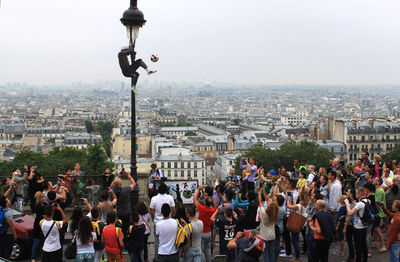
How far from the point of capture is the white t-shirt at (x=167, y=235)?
8.34 metres

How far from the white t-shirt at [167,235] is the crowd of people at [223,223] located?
0.6 inches

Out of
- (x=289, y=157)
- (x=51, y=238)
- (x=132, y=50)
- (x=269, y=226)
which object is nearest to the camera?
(x=51, y=238)

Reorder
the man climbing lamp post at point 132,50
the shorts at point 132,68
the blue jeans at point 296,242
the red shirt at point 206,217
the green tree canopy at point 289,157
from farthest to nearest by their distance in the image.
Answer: the green tree canopy at point 289,157, the shorts at point 132,68, the man climbing lamp post at point 132,50, the blue jeans at point 296,242, the red shirt at point 206,217

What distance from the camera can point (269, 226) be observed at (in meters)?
8.81

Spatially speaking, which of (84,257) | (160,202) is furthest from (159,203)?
(84,257)

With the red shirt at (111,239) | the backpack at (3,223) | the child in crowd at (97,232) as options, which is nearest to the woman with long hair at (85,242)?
the child in crowd at (97,232)

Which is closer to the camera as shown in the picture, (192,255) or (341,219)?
(192,255)

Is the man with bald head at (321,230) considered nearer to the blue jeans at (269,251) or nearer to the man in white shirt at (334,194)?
the blue jeans at (269,251)

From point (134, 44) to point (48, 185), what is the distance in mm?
3449

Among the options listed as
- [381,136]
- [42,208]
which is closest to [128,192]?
[42,208]

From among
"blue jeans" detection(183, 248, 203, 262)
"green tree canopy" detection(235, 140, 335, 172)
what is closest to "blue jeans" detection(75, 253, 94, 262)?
"blue jeans" detection(183, 248, 203, 262)

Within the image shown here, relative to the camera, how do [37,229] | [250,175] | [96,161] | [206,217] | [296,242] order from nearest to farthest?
[37,229] → [206,217] → [296,242] → [250,175] → [96,161]

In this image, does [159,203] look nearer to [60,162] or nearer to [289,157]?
[60,162]

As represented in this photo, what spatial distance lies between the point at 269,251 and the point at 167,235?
1.89 meters
